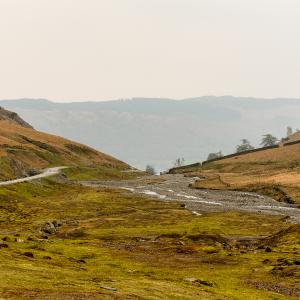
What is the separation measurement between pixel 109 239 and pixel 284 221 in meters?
46.9

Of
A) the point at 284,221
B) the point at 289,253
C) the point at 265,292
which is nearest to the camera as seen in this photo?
the point at 265,292

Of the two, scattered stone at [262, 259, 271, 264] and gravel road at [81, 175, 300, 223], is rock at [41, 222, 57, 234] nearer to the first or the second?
gravel road at [81, 175, 300, 223]

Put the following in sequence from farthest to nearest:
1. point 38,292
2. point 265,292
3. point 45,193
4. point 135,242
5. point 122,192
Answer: point 122,192
point 45,193
point 135,242
point 265,292
point 38,292

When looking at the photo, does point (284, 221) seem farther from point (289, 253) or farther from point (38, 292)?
point (38, 292)

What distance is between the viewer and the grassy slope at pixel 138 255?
1773 inches

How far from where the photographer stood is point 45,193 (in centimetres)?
17988

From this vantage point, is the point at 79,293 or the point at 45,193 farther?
the point at 45,193

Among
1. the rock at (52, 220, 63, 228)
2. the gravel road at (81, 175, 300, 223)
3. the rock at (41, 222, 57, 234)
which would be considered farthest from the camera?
the gravel road at (81, 175, 300, 223)

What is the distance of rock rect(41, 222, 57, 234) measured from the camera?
101544mm

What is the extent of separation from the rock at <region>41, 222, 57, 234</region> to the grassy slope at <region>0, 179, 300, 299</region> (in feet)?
5.76

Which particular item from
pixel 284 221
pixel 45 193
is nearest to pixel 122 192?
pixel 45 193

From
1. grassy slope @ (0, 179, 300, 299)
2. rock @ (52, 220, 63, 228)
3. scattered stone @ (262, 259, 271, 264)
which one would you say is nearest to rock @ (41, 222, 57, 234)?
rock @ (52, 220, 63, 228)

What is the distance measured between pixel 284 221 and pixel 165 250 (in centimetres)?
5188

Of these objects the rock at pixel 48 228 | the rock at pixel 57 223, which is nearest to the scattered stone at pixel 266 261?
the rock at pixel 48 228
